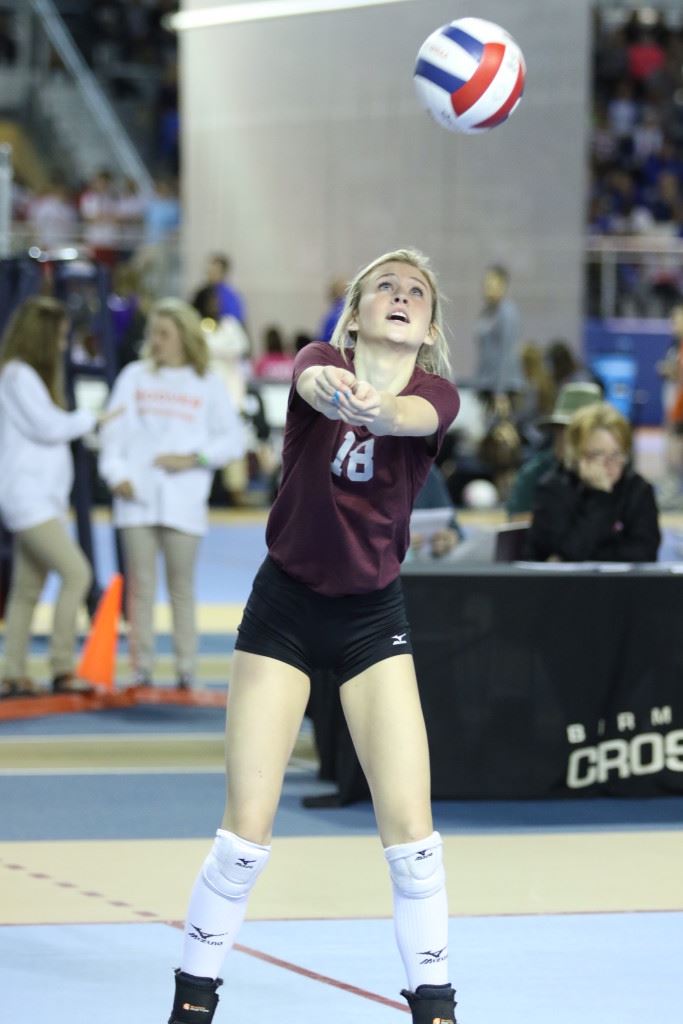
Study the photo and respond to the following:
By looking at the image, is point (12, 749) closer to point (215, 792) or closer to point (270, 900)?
point (215, 792)

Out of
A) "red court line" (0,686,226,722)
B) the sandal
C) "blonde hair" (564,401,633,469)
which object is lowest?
"red court line" (0,686,226,722)

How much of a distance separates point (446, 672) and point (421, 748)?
2.96 meters

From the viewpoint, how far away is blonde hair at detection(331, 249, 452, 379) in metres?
4.52

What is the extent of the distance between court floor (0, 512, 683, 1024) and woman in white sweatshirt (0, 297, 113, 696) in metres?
0.95

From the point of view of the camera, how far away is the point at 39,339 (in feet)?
30.5

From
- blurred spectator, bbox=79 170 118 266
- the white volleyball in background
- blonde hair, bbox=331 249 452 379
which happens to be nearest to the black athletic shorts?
blonde hair, bbox=331 249 452 379

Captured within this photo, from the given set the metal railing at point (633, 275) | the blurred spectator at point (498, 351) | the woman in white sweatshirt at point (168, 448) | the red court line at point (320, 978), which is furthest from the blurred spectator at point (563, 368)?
the red court line at point (320, 978)

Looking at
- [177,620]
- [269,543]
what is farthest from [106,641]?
[269,543]

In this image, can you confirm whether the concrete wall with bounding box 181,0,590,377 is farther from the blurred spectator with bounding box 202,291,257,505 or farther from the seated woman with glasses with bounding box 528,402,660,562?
the seated woman with glasses with bounding box 528,402,660,562

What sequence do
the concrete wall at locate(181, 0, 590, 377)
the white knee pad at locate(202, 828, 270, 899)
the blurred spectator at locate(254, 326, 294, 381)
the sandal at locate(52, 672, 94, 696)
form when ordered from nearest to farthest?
the white knee pad at locate(202, 828, 270, 899) < the sandal at locate(52, 672, 94, 696) < the blurred spectator at locate(254, 326, 294, 381) < the concrete wall at locate(181, 0, 590, 377)

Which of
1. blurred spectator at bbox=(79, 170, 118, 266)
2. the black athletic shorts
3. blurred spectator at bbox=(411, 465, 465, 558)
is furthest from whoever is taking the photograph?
blurred spectator at bbox=(79, 170, 118, 266)

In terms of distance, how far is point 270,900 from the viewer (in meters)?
5.97

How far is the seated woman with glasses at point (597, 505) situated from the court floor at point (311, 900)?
3.66ft

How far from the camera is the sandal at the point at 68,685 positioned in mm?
9484
